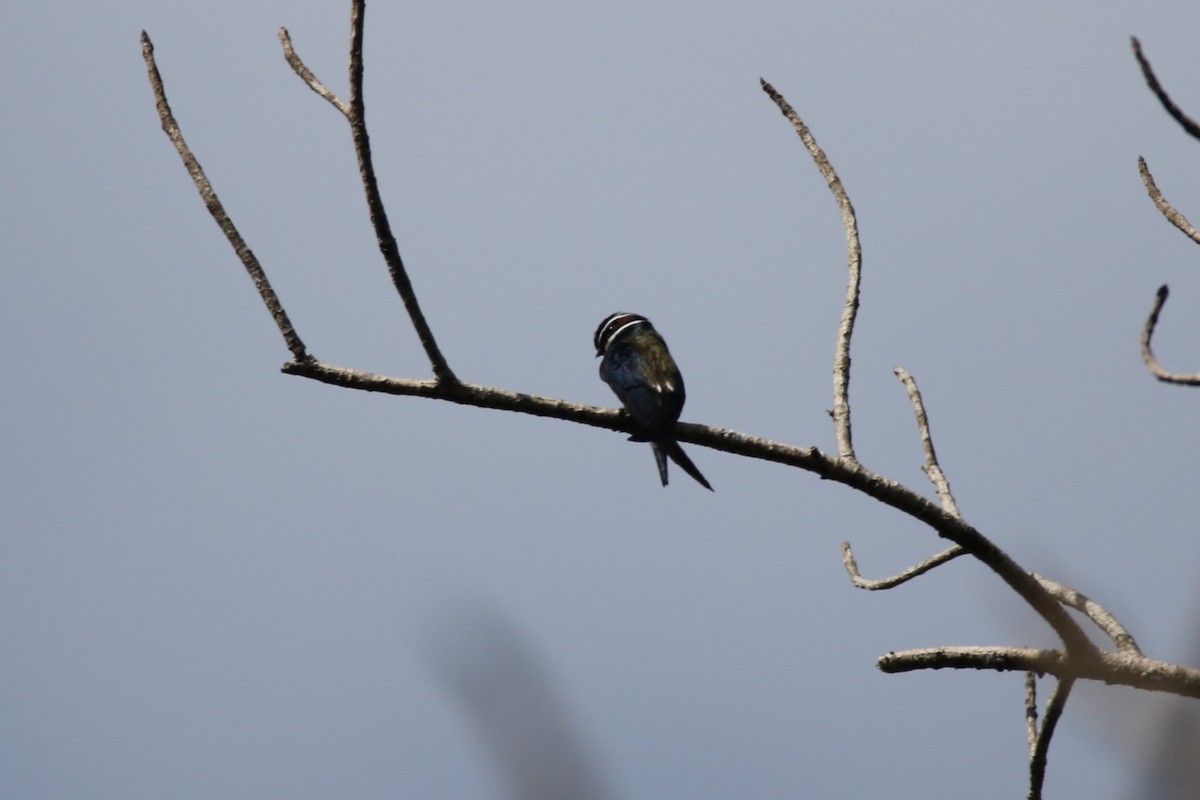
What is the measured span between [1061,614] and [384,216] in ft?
7.52

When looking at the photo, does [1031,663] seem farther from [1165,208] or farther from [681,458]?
[681,458]

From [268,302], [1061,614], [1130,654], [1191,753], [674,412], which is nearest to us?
[1191,753]

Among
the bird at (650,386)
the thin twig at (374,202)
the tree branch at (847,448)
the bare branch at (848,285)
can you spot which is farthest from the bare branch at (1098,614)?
the thin twig at (374,202)

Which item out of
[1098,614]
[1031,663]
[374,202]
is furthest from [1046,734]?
[374,202]

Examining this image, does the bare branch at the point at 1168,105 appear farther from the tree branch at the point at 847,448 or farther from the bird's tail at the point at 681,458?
the bird's tail at the point at 681,458

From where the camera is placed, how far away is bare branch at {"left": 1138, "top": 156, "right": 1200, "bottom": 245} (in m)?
4.33

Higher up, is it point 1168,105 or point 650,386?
point 650,386

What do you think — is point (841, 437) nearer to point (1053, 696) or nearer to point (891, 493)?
point (891, 493)

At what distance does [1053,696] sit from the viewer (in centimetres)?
364

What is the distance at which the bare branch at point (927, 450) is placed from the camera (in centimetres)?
446

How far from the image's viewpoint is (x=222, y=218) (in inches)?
155

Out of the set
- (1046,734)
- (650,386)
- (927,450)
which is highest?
(650,386)

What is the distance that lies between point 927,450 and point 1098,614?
87 centimetres

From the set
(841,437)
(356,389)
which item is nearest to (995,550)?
(841,437)
